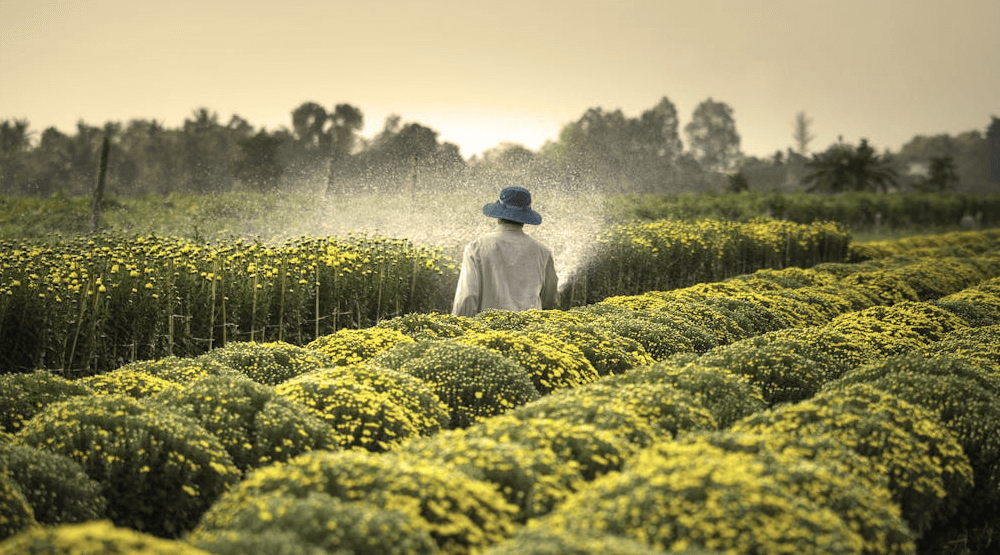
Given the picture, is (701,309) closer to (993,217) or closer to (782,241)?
(782,241)

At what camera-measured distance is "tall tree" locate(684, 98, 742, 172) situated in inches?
4178

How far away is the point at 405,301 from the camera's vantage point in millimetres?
11086

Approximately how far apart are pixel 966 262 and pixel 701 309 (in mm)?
10416

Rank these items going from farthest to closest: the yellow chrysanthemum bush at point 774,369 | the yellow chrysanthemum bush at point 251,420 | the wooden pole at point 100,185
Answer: the wooden pole at point 100,185, the yellow chrysanthemum bush at point 774,369, the yellow chrysanthemum bush at point 251,420

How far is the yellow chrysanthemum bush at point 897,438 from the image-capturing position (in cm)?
492

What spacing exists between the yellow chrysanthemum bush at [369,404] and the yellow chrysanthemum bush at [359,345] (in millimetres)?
1267

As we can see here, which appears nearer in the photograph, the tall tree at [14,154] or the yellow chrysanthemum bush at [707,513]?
the yellow chrysanthemum bush at [707,513]

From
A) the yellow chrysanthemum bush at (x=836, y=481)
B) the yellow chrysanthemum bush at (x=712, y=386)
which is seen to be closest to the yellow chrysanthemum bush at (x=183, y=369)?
the yellow chrysanthemum bush at (x=712, y=386)

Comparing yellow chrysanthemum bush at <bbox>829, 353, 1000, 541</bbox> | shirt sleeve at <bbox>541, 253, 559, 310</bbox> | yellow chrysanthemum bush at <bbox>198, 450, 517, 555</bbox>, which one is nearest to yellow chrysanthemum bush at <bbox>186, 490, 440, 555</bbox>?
yellow chrysanthemum bush at <bbox>198, 450, 517, 555</bbox>

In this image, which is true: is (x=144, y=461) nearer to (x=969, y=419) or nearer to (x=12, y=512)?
(x=12, y=512)

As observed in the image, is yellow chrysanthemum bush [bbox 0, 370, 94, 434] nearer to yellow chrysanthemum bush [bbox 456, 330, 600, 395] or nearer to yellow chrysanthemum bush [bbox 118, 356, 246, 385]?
yellow chrysanthemum bush [bbox 118, 356, 246, 385]

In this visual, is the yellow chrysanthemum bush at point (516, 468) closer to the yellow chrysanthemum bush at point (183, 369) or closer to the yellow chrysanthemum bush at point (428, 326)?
the yellow chrysanthemum bush at point (183, 369)

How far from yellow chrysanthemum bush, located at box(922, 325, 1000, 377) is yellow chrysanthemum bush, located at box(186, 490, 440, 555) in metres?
5.25

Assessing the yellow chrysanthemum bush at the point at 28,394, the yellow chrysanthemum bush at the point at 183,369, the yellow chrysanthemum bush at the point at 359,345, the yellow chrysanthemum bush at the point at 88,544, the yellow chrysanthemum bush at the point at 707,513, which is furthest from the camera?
the yellow chrysanthemum bush at the point at 359,345
